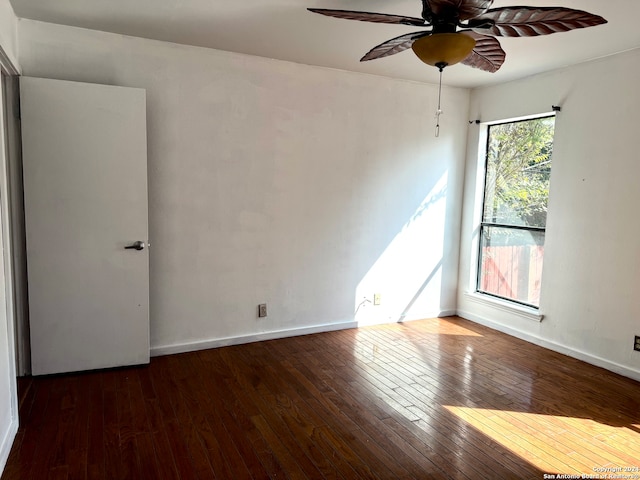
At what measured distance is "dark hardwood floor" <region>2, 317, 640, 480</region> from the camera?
220 centimetres

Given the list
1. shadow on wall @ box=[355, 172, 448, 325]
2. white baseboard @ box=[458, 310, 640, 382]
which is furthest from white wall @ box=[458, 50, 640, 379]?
shadow on wall @ box=[355, 172, 448, 325]

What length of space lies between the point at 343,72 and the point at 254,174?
4.17 ft

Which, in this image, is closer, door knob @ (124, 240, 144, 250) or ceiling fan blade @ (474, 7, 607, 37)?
ceiling fan blade @ (474, 7, 607, 37)

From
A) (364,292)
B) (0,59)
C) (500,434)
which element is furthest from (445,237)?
(0,59)

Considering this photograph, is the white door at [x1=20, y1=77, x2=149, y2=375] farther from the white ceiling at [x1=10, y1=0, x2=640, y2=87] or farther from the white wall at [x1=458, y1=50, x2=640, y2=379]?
the white wall at [x1=458, y1=50, x2=640, y2=379]

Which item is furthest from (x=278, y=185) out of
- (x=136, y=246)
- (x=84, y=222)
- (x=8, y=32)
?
(x=8, y=32)

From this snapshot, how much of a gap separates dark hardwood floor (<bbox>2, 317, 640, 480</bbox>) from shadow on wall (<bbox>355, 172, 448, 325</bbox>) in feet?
2.55

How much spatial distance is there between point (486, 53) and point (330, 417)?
90.3 inches

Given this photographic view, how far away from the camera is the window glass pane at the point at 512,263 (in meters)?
4.15

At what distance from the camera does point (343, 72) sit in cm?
404

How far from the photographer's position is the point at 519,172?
4273 mm

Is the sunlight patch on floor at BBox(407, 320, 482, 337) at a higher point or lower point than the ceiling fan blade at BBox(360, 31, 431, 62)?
lower

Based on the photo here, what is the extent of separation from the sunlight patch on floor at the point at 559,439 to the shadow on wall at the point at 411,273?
1.76 meters

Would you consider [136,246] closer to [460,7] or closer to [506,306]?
[460,7]
